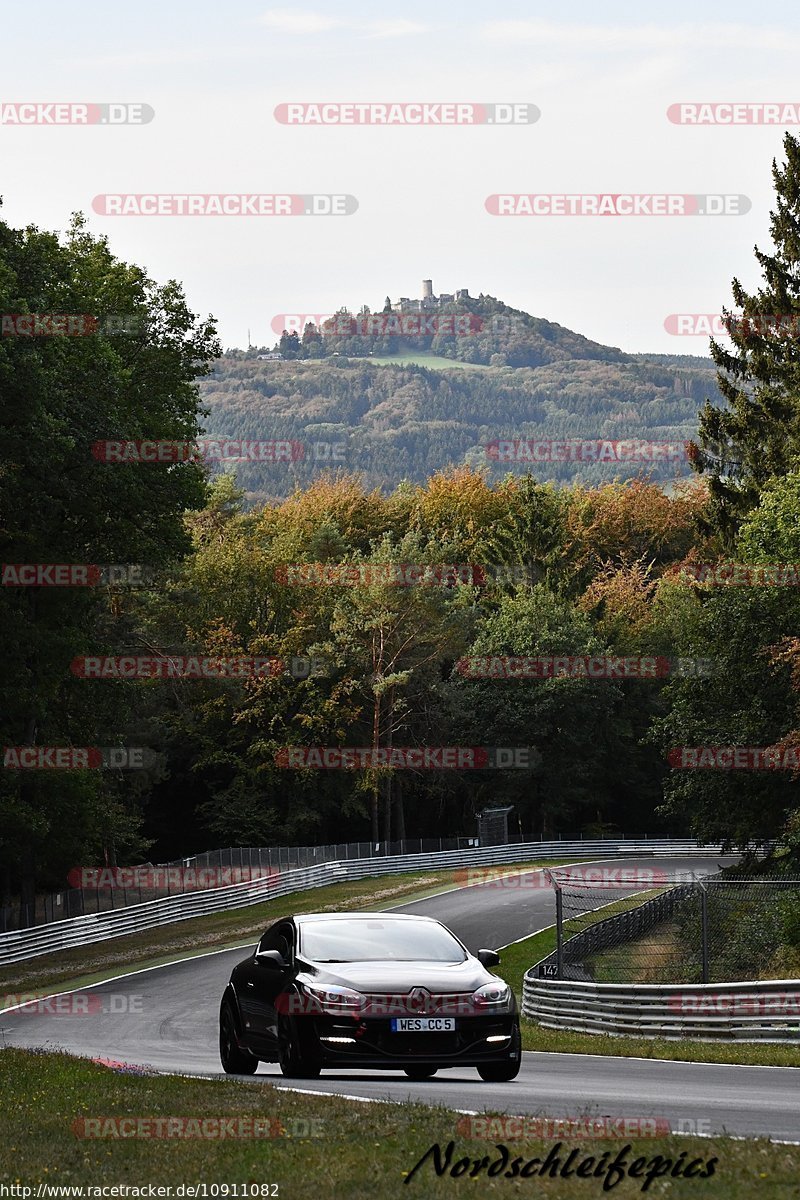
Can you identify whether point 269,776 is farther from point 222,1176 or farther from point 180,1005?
point 222,1176

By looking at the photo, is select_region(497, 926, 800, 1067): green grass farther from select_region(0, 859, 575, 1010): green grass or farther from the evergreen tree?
the evergreen tree

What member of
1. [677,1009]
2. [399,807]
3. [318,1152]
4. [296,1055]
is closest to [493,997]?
[296,1055]

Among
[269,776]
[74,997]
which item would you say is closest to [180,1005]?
[74,997]

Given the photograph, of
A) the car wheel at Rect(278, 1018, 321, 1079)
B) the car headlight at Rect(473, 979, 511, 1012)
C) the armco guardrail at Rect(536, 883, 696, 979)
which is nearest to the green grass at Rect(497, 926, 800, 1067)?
the armco guardrail at Rect(536, 883, 696, 979)

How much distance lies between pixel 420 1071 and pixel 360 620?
67.5m

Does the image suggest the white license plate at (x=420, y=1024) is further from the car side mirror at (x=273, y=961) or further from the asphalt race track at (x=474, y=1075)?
the car side mirror at (x=273, y=961)

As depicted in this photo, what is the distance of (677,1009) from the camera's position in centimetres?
2077

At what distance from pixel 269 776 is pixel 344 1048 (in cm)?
6672

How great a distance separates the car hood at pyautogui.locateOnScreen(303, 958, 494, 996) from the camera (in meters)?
13.1

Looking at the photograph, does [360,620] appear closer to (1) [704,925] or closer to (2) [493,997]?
(1) [704,925]

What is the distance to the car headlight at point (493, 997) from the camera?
13203 mm

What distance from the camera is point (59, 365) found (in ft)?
113

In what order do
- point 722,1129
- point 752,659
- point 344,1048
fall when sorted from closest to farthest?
point 722,1129 → point 344,1048 → point 752,659

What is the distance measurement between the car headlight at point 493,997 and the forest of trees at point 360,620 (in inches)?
861
